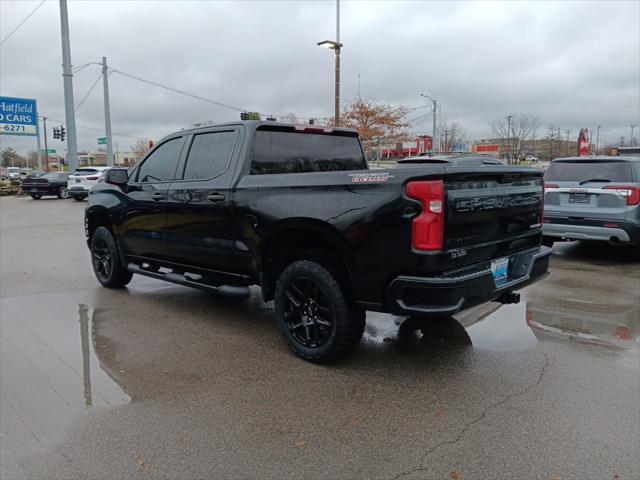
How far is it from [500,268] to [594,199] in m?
5.02

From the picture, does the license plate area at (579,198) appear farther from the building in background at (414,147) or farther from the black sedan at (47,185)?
the black sedan at (47,185)

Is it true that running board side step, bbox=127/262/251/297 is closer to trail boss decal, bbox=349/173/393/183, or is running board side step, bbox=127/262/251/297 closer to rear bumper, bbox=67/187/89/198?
trail boss decal, bbox=349/173/393/183

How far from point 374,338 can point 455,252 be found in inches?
62.6

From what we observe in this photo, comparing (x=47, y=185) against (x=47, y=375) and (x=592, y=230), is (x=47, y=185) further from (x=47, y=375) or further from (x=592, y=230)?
(x=592, y=230)

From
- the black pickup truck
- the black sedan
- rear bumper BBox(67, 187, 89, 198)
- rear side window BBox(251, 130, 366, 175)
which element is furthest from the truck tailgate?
the black sedan

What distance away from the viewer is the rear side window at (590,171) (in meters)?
8.05

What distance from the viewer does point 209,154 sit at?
518 cm

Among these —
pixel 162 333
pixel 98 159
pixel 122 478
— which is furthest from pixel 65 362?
pixel 98 159

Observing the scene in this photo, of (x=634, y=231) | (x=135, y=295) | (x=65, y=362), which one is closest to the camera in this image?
(x=65, y=362)

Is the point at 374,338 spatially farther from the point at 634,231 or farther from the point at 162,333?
the point at 634,231

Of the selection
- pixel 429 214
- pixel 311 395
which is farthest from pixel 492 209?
pixel 311 395

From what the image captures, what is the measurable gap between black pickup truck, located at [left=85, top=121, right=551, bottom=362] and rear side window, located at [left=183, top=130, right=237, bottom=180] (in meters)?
0.01

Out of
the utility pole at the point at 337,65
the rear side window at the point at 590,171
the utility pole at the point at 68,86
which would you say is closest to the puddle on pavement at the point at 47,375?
the rear side window at the point at 590,171

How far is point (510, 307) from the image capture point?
19.2ft
